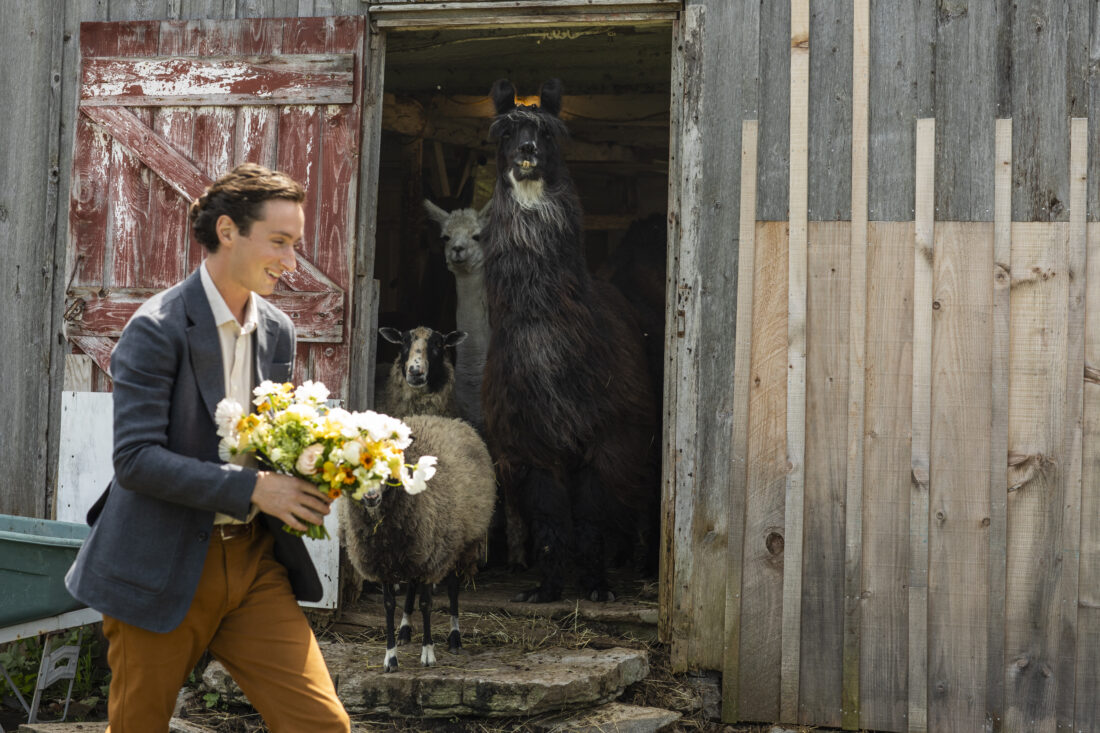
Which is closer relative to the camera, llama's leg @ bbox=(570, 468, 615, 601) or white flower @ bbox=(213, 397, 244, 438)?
white flower @ bbox=(213, 397, 244, 438)

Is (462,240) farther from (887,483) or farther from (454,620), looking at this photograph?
(887,483)

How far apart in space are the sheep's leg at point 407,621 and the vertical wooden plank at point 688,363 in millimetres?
1372

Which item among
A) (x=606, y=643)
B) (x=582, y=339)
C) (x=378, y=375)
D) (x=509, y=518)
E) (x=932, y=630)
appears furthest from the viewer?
(x=378, y=375)

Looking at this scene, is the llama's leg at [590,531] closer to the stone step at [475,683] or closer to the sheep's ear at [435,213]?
the stone step at [475,683]

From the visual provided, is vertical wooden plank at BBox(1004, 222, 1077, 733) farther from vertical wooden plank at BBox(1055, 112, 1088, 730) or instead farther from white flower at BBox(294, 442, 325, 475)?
white flower at BBox(294, 442, 325, 475)

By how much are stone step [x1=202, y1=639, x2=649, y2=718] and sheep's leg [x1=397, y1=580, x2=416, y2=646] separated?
0.39ft

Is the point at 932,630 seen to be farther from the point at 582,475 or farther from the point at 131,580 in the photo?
the point at 131,580

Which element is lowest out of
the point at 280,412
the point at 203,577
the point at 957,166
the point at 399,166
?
the point at 203,577

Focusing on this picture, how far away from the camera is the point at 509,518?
24.8 ft

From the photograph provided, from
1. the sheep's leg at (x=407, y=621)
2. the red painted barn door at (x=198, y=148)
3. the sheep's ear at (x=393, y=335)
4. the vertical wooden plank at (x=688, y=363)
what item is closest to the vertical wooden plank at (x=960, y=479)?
the vertical wooden plank at (x=688, y=363)

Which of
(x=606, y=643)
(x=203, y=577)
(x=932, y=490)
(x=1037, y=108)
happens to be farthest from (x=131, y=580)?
(x=1037, y=108)

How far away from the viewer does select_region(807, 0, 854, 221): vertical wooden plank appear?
527 centimetres

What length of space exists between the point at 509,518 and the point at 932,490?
3.28 meters

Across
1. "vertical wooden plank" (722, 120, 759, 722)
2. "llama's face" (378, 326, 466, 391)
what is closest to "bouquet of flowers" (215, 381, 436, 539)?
"vertical wooden plank" (722, 120, 759, 722)
